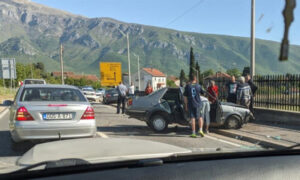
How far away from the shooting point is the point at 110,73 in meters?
31.7

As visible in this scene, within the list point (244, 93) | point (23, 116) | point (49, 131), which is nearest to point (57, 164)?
point (49, 131)

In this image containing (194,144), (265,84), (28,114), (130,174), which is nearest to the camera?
(130,174)

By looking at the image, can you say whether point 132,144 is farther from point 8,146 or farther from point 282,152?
point 8,146

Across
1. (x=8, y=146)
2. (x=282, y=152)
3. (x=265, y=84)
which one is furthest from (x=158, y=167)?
(x=265, y=84)

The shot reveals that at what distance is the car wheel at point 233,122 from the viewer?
9.09m

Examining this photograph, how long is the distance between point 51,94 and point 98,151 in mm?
4765

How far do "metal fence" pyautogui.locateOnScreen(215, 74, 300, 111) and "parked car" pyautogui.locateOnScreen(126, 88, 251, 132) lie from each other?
5.79 feet

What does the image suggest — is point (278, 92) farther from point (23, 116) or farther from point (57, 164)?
point (57, 164)

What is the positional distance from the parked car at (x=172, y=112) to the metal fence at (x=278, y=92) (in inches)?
69.5

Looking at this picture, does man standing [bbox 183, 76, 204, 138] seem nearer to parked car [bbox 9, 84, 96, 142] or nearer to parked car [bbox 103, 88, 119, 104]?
parked car [bbox 9, 84, 96, 142]

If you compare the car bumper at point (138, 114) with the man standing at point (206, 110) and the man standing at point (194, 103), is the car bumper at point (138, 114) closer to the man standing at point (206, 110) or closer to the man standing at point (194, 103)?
the man standing at point (194, 103)

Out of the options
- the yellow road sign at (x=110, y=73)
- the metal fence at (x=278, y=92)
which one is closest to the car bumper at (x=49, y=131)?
the metal fence at (x=278, y=92)

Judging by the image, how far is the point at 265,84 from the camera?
36.7 feet

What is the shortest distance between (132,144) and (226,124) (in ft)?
23.2
